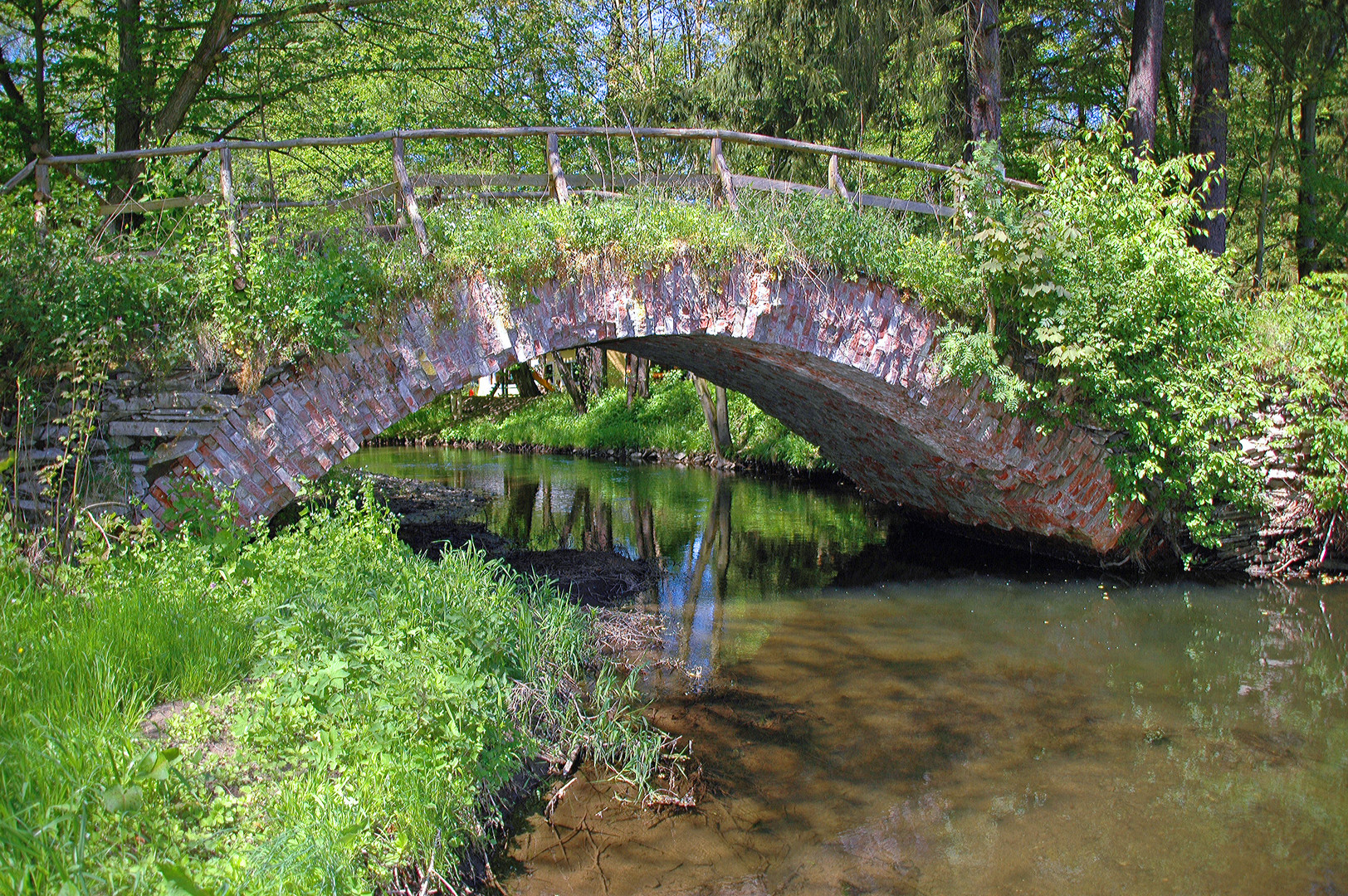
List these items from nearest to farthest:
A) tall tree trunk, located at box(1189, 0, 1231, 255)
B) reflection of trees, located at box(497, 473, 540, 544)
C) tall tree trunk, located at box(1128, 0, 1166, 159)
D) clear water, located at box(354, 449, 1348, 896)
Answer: clear water, located at box(354, 449, 1348, 896)
tall tree trunk, located at box(1128, 0, 1166, 159)
tall tree trunk, located at box(1189, 0, 1231, 255)
reflection of trees, located at box(497, 473, 540, 544)

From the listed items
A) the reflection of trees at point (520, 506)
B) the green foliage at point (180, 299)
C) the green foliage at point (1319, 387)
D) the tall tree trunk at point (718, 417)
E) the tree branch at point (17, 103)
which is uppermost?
the tree branch at point (17, 103)

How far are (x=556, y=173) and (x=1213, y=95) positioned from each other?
8790 mm

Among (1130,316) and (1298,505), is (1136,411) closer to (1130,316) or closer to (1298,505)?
(1130,316)

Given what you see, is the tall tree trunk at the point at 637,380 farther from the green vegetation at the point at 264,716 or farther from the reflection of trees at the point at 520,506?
the green vegetation at the point at 264,716

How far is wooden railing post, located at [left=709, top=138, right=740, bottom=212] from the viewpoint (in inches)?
292

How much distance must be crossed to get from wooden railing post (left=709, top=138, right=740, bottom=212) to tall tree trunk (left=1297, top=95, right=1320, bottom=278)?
47.6ft

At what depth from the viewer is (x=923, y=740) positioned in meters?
5.10

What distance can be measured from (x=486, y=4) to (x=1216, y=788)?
43.4 ft

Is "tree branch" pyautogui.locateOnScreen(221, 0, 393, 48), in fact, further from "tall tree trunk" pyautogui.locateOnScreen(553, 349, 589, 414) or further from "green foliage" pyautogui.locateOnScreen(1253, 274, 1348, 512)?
"tall tree trunk" pyautogui.locateOnScreen(553, 349, 589, 414)

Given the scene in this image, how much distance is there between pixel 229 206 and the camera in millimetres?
6000

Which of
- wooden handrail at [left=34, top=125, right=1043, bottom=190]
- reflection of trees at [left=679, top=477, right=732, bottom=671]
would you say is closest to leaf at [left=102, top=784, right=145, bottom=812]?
reflection of trees at [left=679, top=477, right=732, bottom=671]

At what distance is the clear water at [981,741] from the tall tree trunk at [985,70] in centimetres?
522

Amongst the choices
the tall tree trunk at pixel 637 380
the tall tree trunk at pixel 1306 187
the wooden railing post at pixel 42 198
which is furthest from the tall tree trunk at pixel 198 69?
the tall tree trunk at pixel 1306 187

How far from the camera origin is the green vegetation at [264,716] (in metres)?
2.64
